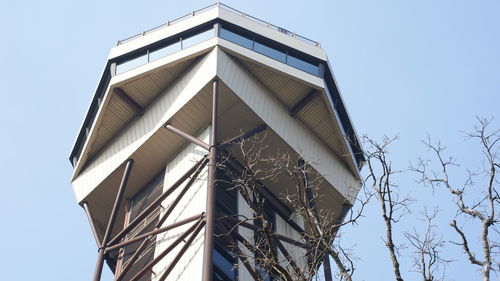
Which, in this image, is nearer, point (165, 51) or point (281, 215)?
point (165, 51)

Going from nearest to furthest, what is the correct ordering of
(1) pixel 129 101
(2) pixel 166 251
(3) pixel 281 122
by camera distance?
(2) pixel 166 251 < (3) pixel 281 122 < (1) pixel 129 101

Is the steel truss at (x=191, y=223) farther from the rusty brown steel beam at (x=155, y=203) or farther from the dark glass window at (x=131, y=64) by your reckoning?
the dark glass window at (x=131, y=64)

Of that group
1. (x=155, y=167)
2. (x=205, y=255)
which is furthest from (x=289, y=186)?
(x=205, y=255)

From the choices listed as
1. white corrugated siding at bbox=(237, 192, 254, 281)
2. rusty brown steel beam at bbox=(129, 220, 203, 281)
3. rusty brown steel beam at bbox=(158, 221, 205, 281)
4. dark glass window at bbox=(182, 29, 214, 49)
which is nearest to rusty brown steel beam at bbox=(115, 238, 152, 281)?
rusty brown steel beam at bbox=(129, 220, 203, 281)

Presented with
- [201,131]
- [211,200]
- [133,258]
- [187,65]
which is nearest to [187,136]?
[201,131]

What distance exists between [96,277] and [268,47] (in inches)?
487

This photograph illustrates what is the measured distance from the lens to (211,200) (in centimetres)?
2762

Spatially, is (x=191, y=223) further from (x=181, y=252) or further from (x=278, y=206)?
(x=278, y=206)

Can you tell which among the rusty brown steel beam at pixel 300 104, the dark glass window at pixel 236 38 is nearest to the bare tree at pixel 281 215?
the rusty brown steel beam at pixel 300 104

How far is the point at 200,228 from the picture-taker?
27.5 m

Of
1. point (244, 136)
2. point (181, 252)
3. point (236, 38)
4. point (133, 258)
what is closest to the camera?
point (181, 252)

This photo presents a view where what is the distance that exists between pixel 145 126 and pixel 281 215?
24.9ft

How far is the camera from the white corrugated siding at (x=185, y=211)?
Answer: 26984mm

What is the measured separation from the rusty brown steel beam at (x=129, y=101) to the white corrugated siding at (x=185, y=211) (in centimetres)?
280
